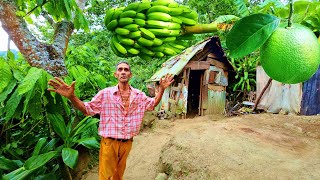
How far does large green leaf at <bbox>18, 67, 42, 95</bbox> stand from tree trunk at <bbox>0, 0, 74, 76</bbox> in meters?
0.37

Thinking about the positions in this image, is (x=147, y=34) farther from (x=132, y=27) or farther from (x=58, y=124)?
(x=58, y=124)

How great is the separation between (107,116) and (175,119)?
6745 millimetres

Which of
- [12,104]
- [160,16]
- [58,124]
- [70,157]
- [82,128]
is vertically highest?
[160,16]

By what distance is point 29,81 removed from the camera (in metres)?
2.26

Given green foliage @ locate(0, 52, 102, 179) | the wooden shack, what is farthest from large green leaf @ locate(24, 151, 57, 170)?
the wooden shack

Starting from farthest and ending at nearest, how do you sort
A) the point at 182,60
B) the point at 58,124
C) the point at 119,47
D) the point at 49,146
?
the point at 182,60 < the point at 49,146 < the point at 58,124 < the point at 119,47

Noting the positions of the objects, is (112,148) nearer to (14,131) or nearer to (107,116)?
(107,116)

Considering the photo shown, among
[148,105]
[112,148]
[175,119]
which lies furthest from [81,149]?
[175,119]

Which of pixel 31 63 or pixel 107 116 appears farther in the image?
pixel 107 116

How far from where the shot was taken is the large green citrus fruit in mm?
546

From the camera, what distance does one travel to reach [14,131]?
4070 millimetres

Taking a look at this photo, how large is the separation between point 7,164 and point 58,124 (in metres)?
0.80

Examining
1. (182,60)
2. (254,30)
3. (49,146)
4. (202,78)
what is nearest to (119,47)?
(254,30)

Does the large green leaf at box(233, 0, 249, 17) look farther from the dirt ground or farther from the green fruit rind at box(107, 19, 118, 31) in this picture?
the dirt ground
